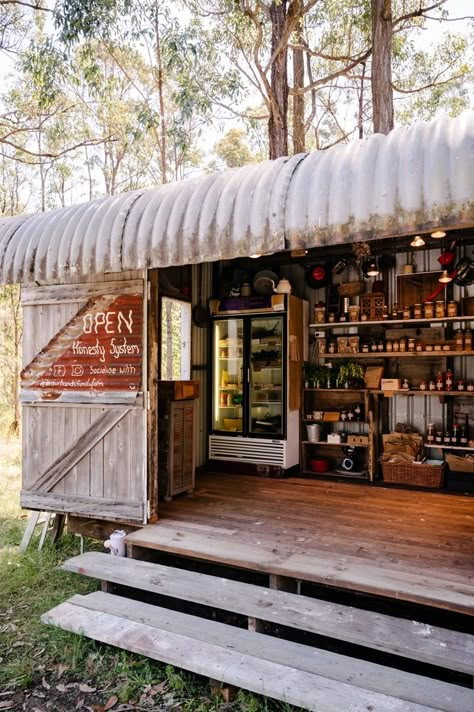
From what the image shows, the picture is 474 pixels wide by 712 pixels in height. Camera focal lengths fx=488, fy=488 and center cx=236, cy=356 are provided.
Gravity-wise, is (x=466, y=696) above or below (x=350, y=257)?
below

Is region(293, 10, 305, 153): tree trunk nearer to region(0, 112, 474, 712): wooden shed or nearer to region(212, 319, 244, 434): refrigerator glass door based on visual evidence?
region(0, 112, 474, 712): wooden shed

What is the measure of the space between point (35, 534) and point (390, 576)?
358cm

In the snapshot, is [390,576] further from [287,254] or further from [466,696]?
[287,254]

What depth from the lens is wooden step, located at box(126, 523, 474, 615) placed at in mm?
2709

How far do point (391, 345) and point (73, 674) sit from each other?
4.68 m

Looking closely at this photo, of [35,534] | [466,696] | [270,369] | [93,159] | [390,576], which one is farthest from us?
[93,159]

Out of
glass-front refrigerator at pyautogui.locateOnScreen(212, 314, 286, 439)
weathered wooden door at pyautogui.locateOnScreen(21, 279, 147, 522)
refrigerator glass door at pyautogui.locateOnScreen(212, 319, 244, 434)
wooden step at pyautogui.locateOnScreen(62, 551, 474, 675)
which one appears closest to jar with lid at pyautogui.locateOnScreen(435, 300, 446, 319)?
glass-front refrigerator at pyautogui.locateOnScreen(212, 314, 286, 439)

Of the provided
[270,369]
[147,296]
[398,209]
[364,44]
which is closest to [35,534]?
[147,296]

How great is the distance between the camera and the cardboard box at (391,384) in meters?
5.95

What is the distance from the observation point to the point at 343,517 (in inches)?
170

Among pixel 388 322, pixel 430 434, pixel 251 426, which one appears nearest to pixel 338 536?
pixel 430 434

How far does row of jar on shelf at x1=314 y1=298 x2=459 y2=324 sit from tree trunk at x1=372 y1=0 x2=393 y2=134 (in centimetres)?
332

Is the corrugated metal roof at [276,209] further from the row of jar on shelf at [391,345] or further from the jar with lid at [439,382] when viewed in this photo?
the jar with lid at [439,382]

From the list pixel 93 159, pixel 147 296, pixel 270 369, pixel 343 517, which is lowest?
pixel 343 517
